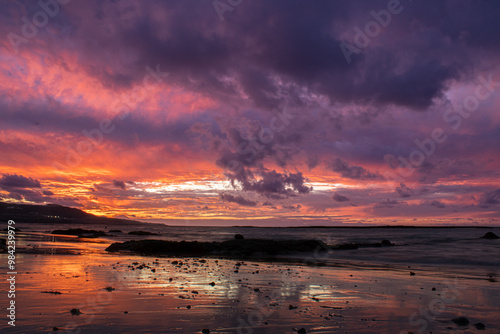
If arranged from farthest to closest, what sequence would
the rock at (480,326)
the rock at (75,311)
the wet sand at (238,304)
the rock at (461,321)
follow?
1. the rock at (461,321)
2. the rock at (480,326)
3. the rock at (75,311)
4. the wet sand at (238,304)

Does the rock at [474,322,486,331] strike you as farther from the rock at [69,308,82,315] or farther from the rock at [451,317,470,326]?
the rock at [69,308,82,315]

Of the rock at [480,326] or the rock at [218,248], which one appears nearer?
the rock at [480,326]

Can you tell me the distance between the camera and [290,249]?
38.6 m

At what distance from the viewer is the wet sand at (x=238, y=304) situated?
27.1 feet

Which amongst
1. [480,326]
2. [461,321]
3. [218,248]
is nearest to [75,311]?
[461,321]

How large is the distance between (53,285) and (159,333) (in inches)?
285

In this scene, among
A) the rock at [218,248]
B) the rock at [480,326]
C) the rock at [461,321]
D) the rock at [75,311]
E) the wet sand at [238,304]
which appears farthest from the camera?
the rock at [218,248]

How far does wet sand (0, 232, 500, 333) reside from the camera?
8.25 meters

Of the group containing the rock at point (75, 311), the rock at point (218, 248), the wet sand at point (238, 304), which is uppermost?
A: the rock at point (75, 311)

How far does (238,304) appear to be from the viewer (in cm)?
1060

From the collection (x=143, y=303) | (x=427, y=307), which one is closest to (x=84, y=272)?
(x=143, y=303)

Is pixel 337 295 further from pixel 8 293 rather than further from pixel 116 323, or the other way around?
pixel 8 293

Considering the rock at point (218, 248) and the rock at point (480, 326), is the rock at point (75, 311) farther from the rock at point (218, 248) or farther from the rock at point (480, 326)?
the rock at point (218, 248)

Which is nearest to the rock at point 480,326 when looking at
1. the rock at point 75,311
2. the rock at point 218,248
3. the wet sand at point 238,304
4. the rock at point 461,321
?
the wet sand at point 238,304
